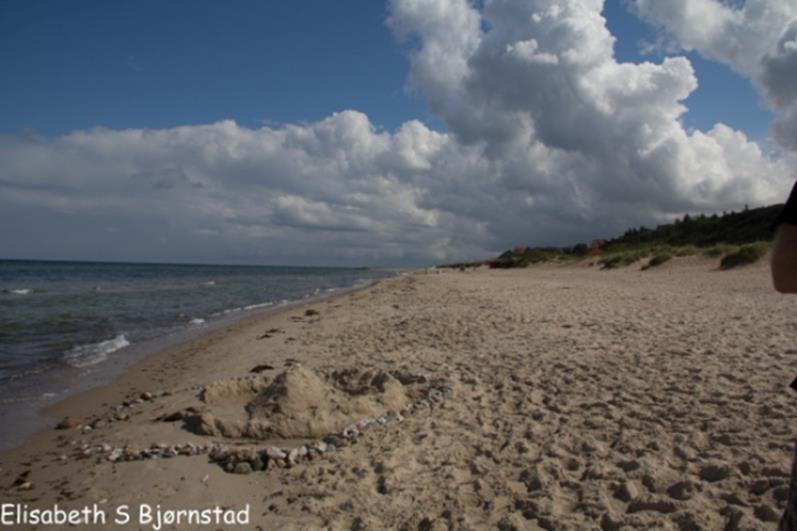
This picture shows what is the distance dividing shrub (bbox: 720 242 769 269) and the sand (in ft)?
47.7

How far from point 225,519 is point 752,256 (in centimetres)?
2521

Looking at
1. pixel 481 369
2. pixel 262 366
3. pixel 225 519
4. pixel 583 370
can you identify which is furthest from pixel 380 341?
pixel 225 519

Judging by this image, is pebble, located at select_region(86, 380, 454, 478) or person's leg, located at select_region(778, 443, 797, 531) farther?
pebble, located at select_region(86, 380, 454, 478)

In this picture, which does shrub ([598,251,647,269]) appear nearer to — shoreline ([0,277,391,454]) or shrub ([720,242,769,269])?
shrub ([720,242,769,269])

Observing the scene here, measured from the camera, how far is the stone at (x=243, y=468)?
475 cm

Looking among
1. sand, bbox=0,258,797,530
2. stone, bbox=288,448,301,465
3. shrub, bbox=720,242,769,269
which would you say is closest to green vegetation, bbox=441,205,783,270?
shrub, bbox=720,242,769,269

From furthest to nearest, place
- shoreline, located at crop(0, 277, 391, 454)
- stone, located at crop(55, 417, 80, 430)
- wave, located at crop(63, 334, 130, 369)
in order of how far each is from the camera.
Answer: wave, located at crop(63, 334, 130, 369) → shoreline, located at crop(0, 277, 391, 454) → stone, located at crop(55, 417, 80, 430)

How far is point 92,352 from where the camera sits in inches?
461

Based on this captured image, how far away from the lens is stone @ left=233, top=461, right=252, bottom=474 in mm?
4754

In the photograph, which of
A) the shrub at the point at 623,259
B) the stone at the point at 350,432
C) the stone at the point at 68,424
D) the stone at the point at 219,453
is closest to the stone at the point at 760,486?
the stone at the point at 350,432

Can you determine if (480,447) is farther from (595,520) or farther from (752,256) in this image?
(752,256)

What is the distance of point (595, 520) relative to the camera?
356cm

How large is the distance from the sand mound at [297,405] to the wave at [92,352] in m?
5.41

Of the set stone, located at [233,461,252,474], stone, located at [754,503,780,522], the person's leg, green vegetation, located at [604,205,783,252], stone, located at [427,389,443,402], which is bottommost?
stone, located at [233,461,252,474]
